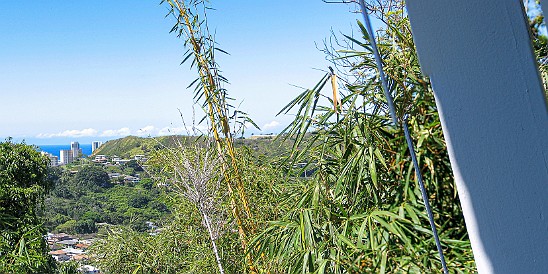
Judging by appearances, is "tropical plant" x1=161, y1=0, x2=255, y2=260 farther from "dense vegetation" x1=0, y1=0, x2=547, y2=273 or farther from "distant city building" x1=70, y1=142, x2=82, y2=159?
"distant city building" x1=70, y1=142, x2=82, y2=159

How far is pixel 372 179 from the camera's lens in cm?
121

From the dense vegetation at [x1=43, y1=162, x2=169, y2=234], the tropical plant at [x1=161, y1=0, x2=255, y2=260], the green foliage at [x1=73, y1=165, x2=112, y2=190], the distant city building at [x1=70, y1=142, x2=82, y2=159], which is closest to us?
the tropical plant at [x1=161, y1=0, x2=255, y2=260]

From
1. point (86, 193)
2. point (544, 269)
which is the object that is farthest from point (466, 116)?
point (86, 193)

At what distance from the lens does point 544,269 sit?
516mm

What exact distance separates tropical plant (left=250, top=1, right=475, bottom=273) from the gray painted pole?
1.87 ft

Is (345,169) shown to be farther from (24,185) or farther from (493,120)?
(24,185)

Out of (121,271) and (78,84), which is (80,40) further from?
(121,271)

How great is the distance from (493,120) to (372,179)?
0.69 meters

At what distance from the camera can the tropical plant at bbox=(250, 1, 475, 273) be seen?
3.82 ft

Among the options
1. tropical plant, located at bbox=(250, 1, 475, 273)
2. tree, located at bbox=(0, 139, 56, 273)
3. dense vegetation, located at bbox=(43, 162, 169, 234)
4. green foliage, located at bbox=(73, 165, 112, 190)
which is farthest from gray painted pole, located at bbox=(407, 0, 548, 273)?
green foliage, located at bbox=(73, 165, 112, 190)

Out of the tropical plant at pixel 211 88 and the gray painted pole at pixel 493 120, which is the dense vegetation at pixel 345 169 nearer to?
the tropical plant at pixel 211 88

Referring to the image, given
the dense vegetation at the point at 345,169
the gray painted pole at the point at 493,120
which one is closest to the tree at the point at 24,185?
the dense vegetation at the point at 345,169

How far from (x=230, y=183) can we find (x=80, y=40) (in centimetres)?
921

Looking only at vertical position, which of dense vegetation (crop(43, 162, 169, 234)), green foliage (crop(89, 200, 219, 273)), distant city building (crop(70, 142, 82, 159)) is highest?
distant city building (crop(70, 142, 82, 159))
